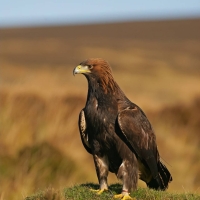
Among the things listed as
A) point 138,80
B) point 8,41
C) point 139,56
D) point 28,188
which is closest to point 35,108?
point 28,188

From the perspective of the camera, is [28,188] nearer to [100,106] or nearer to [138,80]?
[100,106]

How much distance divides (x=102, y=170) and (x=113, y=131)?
0.53 m

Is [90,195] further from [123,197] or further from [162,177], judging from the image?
[162,177]

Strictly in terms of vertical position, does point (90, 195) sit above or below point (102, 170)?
below

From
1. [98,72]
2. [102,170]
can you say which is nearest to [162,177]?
[102,170]

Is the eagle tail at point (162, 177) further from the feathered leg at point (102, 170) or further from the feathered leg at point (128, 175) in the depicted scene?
the feathered leg at point (102, 170)

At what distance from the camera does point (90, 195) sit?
27.4ft

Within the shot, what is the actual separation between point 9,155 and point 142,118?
475cm

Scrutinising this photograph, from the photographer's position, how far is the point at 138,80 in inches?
1305

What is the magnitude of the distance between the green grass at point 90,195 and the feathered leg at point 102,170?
9cm

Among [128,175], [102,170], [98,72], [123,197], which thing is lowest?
[123,197]

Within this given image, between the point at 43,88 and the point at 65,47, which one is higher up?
the point at 65,47

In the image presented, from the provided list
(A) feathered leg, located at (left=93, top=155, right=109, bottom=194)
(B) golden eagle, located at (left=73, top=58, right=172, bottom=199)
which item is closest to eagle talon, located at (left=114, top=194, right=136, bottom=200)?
(B) golden eagle, located at (left=73, top=58, right=172, bottom=199)

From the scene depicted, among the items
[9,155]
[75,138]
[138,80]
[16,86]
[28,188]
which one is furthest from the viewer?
[138,80]
